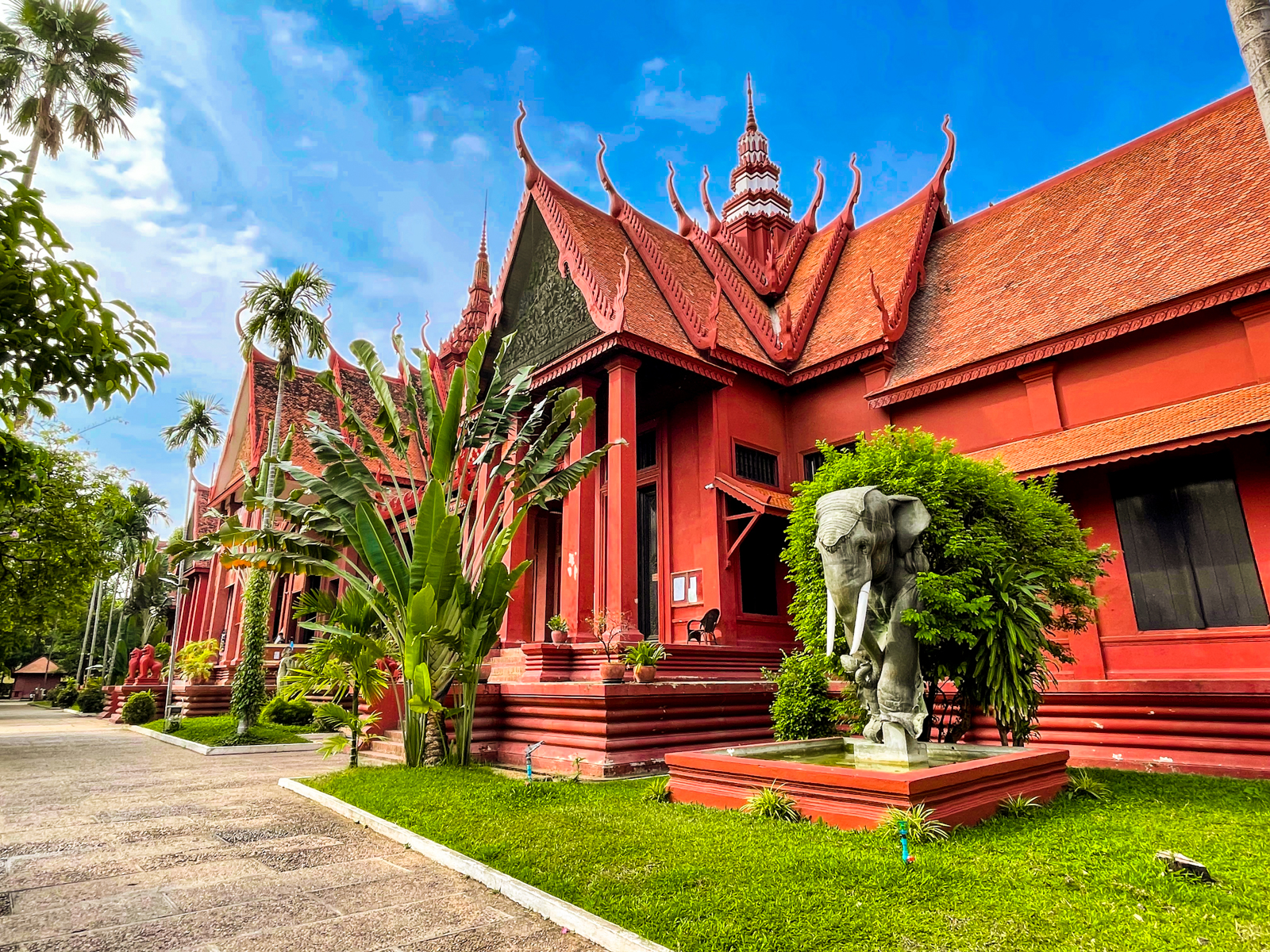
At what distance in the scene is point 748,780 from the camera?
5262 mm

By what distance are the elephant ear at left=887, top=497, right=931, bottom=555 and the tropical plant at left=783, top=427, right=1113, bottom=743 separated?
1.19ft

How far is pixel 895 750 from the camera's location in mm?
5363

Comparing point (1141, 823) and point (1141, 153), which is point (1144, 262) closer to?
point (1141, 153)

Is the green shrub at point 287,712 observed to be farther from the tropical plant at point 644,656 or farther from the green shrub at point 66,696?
the green shrub at point 66,696

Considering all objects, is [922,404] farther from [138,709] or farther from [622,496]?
[138,709]

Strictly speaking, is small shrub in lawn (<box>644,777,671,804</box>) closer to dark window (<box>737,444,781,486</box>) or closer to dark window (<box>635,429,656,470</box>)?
dark window (<box>737,444,781,486</box>)

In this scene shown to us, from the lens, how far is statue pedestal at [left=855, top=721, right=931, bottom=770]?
532cm

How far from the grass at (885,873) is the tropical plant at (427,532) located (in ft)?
7.31

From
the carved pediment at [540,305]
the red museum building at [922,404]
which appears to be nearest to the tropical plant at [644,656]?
the red museum building at [922,404]

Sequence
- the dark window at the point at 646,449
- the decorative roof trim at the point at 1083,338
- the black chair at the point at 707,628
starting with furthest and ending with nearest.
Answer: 1. the dark window at the point at 646,449
2. the black chair at the point at 707,628
3. the decorative roof trim at the point at 1083,338

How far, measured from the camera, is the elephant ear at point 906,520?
5816mm

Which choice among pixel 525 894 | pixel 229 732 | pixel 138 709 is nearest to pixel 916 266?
pixel 525 894

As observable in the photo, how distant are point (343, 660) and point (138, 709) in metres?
16.1

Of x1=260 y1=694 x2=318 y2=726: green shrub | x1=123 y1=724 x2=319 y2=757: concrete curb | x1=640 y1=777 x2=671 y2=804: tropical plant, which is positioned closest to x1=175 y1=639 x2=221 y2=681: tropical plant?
x1=260 y1=694 x2=318 y2=726: green shrub
